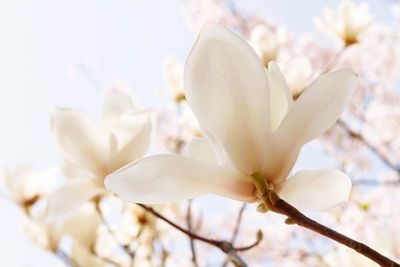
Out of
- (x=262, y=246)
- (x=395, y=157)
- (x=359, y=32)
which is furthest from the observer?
(x=262, y=246)

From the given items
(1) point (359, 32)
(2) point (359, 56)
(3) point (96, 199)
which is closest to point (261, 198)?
(3) point (96, 199)

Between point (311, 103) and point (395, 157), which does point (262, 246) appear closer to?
point (395, 157)

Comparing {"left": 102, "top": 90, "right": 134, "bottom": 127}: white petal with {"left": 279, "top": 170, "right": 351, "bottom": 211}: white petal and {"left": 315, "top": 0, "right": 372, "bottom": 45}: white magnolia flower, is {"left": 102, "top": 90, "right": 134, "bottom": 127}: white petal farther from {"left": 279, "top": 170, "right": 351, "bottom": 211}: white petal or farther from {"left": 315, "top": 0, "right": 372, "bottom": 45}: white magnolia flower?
{"left": 315, "top": 0, "right": 372, "bottom": 45}: white magnolia flower

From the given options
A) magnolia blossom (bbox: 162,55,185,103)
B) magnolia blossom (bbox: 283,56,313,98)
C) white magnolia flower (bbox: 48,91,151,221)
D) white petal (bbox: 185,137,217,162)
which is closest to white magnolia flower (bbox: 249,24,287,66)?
magnolia blossom (bbox: 283,56,313,98)

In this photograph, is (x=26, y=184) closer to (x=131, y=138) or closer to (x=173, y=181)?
(x=131, y=138)

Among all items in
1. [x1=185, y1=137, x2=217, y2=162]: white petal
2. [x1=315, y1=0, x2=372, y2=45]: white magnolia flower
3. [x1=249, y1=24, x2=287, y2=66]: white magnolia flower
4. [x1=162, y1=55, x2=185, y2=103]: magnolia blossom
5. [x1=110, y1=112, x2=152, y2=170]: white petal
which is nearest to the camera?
[x1=185, y1=137, x2=217, y2=162]: white petal

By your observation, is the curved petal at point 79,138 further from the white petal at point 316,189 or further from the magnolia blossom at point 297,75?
the magnolia blossom at point 297,75
